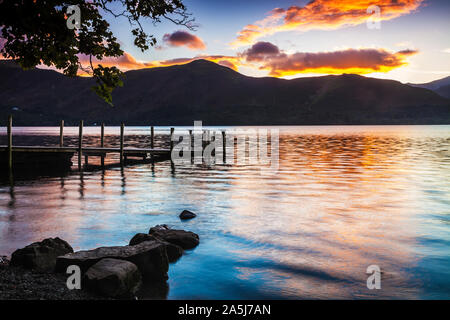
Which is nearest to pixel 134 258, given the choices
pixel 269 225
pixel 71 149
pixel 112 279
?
pixel 112 279

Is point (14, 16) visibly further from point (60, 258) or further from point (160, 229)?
point (160, 229)

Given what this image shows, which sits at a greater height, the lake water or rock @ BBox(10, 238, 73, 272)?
rock @ BBox(10, 238, 73, 272)

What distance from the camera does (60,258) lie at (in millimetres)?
8297

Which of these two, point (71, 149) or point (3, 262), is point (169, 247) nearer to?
point (3, 262)

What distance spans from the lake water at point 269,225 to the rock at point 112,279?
0.94 meters

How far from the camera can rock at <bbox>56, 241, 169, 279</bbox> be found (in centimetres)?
822

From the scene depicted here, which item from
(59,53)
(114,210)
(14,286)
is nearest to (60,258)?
(14,286)

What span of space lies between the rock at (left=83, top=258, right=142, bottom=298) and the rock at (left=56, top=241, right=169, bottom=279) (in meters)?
0.51

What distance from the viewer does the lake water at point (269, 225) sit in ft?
29.4

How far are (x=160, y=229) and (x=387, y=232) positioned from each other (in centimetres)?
726

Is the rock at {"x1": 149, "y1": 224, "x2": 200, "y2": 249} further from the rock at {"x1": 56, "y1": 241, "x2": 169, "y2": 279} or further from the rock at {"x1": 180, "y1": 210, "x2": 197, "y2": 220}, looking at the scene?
the rock at {"x1": 180, "y1": 210, "x2": 197, "y2": 220}

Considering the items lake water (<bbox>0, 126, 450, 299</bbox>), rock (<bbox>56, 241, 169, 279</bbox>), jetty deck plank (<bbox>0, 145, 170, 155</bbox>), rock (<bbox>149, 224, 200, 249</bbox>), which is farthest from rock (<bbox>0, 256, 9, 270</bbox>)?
jetty deck plank (<bbox>0, 145, 170, 155</bbox>)

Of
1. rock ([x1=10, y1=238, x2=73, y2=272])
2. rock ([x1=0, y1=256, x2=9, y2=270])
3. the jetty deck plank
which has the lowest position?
rock ([x1=0, y1=256, x2=9, y2=270])

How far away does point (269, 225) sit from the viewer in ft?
45.9
